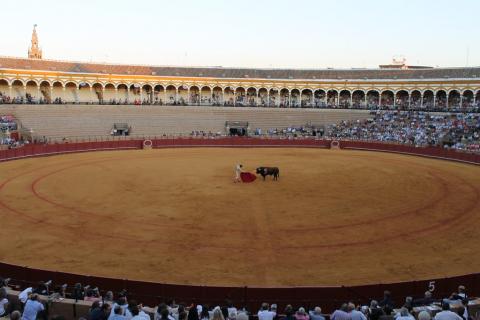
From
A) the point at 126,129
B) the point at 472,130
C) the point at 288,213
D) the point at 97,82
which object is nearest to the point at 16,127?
Result: the point at 126,129

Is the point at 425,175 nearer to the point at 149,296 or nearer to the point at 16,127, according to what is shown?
the point at 149,296

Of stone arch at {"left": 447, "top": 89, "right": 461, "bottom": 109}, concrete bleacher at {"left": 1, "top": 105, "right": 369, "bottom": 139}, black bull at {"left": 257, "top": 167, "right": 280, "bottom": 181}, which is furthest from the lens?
stone arch at {"left": 447, "top": 89, "right": 461, "bottom": 109}

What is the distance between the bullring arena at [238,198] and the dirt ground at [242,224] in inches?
3.2

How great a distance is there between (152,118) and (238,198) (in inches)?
1438

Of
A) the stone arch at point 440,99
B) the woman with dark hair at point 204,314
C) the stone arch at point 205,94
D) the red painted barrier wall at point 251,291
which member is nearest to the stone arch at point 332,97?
the stone arch at point 440,99

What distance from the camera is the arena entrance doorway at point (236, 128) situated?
55.6m

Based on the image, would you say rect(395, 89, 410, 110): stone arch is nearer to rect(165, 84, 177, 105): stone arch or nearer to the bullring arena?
the bullring arena

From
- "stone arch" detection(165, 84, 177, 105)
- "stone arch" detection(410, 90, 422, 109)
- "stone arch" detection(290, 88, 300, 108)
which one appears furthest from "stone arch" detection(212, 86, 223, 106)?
"stone arch" detection(410, 90, 422, 109)

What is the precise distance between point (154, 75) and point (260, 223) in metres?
54.5

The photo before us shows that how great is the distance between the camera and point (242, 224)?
1661cm

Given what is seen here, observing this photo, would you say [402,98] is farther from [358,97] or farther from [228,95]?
[228,95]

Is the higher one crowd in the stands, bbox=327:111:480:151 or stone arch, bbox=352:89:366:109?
stone arch, bbox=352:89:366:109

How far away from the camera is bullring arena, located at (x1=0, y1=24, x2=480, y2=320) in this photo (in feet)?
38.2

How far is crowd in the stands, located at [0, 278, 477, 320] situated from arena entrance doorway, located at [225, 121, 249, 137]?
46.5 m
